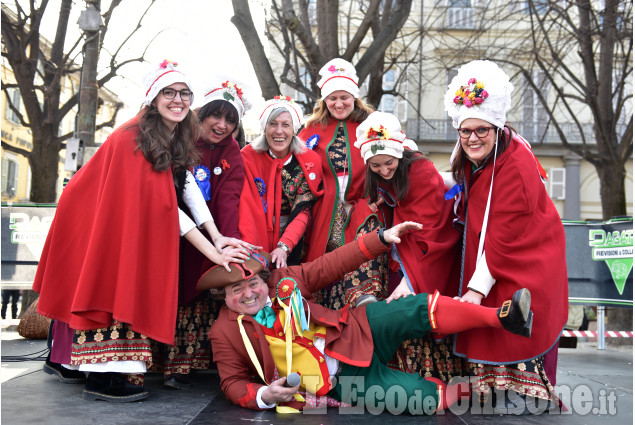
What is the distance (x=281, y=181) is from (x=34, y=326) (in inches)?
152

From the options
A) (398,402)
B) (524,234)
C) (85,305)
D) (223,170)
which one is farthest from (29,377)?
(524,234)

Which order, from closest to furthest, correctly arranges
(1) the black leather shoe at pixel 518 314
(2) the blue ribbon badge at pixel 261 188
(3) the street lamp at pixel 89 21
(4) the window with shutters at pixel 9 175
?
(1) the black leather shoe at pixel 518 314, (2) the blue ribbon badge at pixel 261 188, (3) the street lamp at pixel 89 21, (4) the window with shutters at pixel 9 175

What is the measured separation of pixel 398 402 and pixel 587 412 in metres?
1.14

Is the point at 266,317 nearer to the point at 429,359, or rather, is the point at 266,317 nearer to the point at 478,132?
the point at 429,359

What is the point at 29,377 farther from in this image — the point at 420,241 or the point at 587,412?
the point at 587,412

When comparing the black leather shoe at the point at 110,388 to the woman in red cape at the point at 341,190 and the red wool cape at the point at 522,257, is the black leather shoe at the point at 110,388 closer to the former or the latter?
the woman in red cape at the point at 341,190

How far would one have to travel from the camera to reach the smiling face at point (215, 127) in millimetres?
4059

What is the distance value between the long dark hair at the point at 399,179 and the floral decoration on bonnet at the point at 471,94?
0.55 meters

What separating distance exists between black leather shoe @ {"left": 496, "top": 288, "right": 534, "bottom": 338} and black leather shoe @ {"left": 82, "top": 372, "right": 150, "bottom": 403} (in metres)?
2.09

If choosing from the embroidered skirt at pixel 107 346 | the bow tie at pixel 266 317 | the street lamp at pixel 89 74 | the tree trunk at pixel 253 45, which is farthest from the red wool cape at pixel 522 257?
the street lamp at pixel 89 74

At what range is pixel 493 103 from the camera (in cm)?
348

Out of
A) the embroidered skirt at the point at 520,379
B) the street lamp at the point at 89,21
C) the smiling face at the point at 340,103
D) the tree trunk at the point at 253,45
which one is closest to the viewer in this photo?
the embroidered skirt at the point at 520,379

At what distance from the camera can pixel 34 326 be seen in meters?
6.42

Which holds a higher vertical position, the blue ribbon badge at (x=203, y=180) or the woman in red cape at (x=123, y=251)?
the blue ribbon badge at (x=203, y=180)
